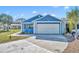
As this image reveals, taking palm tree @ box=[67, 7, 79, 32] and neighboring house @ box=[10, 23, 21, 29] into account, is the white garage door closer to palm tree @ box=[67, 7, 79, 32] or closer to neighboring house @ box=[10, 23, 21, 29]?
palm tree @ box=[67, 7, 79, 32]

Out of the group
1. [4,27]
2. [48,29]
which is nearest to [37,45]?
Result: [48,29]

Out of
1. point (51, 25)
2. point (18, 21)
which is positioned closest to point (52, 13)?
point (51, 25)

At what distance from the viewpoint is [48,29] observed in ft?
26.4

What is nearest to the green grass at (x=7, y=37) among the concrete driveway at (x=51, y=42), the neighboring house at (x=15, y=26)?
the neighboring house at (x=15, y=26)

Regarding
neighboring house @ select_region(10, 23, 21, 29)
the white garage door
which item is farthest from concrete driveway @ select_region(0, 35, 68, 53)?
neighboring house @ select_region(10, 23, 21, 29)

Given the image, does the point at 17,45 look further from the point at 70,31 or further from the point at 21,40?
Answer: the point at 70,31

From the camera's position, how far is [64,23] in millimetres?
7902

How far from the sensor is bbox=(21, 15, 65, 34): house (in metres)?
7.88

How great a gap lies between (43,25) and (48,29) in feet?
0.59

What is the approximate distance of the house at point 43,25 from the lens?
7.88 metres

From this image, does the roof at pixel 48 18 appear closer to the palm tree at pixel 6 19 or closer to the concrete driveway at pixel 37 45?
the concrete driveway at pixel 37 45

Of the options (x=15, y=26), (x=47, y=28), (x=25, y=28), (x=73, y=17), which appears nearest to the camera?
(x=73, y=17)

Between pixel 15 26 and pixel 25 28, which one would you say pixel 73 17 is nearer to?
pixel 25 28
